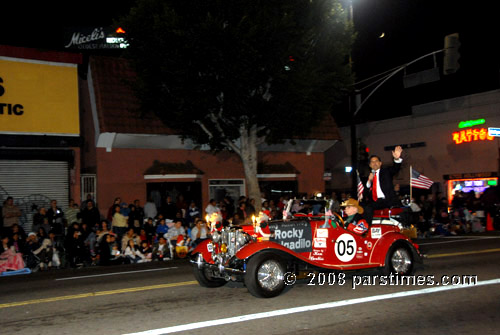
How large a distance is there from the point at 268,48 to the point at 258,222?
10406 mm

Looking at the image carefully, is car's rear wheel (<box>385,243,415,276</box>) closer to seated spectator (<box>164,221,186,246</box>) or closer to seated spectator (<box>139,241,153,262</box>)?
seated spectator (<box>139,241,153,262</box>)

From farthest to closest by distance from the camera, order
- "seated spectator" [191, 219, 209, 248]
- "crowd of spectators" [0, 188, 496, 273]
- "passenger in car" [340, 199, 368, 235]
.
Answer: "seated spectator" [191, 219, 209, 248]
"crowd of spectators" [0, 188, 496, 273]
"passenger in car" [340, 199, 368, 235]

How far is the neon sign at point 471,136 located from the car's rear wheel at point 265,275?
81.6ft

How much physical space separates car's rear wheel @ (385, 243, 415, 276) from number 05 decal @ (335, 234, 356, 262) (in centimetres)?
74

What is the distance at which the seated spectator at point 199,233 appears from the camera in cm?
1777

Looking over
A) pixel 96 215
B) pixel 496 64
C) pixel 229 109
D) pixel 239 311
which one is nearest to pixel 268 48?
pixel 229 109

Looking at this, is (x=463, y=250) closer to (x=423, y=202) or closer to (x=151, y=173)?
(x=423, y=202)

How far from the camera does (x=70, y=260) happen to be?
16.2m

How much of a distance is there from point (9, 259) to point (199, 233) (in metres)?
5.68

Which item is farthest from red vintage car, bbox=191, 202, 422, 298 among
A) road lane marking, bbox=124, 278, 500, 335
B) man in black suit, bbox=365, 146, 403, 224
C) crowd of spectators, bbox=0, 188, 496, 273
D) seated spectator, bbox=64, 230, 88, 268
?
Result: seated spectator, bbox=64, 230, 88, 268

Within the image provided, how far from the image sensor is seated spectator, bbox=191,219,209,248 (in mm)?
17766

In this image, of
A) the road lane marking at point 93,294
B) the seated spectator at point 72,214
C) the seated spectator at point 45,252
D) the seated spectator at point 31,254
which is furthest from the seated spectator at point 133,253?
the road lane marking at point 93,294

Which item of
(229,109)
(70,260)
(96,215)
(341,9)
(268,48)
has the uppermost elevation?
(341,9)

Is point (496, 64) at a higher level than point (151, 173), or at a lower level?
higher
